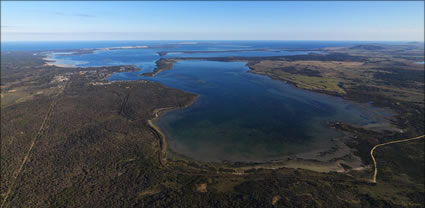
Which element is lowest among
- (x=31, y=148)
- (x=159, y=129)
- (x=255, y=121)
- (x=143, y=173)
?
(x=143, y=173)

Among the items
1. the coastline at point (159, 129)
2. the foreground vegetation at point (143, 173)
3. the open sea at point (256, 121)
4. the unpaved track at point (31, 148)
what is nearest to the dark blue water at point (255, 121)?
the open sea at point (256, 121)

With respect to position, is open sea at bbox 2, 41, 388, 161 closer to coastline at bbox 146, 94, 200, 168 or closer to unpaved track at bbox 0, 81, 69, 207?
coastline at bbox 146, 94, 200, 168

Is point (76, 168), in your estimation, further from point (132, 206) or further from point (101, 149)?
point (132, 206)

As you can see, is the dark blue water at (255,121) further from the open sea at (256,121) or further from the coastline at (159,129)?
the coastline at (159,129)

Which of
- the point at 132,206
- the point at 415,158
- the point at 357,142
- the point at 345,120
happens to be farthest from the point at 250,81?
the point at 132,206

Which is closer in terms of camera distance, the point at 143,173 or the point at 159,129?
the point at 143,173

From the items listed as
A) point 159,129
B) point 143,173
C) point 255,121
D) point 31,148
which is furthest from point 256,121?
point 31,148

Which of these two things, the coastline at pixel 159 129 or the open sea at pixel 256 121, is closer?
the coastline at pixel 159 129

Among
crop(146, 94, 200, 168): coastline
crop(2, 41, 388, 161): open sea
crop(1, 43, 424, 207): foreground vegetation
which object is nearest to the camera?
crop(1, 43, 424, 207): foreground vegetation

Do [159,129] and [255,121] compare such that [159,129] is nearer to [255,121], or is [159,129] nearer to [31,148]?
[31,148]

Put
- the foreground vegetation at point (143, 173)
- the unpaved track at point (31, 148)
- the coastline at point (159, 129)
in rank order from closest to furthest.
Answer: the foreground vegetation at point (143, 173)
the unpaved track at point (31, 148)
the coastline at point (159, 129)

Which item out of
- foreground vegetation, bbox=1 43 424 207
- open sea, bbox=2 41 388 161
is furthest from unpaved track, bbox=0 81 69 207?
open sea, bbox=2 41 388 161

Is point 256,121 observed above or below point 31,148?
above
